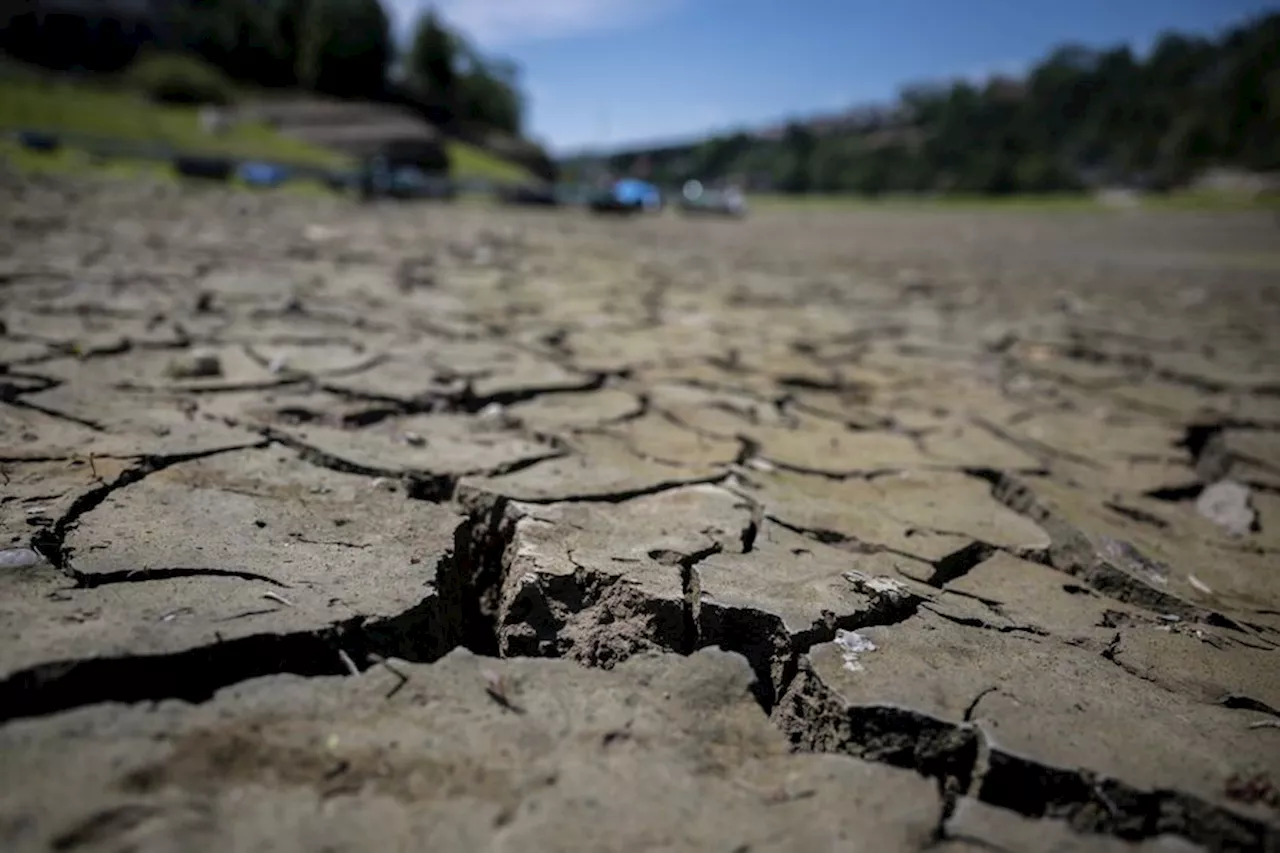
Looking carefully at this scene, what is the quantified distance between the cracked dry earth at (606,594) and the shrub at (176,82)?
22.3m

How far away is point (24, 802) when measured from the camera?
0.70m

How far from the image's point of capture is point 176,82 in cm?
2138

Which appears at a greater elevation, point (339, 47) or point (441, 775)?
point (339, 47)

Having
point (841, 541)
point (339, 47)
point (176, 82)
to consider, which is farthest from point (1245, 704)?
point (339, 47)

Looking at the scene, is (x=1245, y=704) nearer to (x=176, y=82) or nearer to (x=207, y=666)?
(x=207, y=666)

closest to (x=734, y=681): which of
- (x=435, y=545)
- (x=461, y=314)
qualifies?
(x=435, y=545)

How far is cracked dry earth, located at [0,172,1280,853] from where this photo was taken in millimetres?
804

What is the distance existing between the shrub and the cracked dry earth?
22281mm

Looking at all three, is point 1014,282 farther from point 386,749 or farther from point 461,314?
point 386,749

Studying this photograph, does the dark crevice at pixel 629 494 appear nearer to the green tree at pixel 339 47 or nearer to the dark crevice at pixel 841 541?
the dark crevice at pixel 841 541

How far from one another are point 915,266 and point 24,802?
736cm

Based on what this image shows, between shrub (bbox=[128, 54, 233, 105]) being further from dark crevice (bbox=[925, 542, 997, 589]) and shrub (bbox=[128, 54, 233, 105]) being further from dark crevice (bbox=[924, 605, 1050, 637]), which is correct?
dark crevice (bbox=[924, 605, 1050, 637])

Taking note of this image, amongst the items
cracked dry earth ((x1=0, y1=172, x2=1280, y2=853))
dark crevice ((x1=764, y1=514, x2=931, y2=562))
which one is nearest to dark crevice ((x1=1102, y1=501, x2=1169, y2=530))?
cracked dry earth ((x1=0, y1=172, x2=1280, y2=853))

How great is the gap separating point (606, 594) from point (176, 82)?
82.8ft
